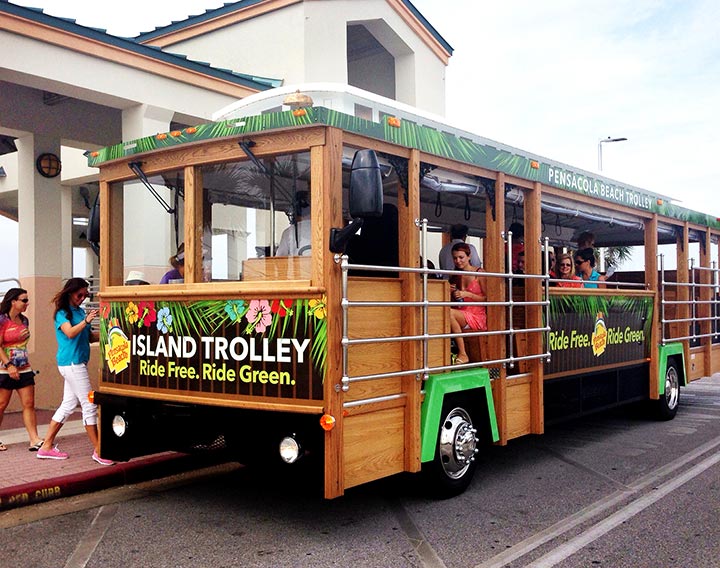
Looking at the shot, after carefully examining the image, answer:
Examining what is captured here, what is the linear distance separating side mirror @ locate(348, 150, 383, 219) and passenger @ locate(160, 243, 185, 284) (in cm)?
157

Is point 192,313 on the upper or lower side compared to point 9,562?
upper

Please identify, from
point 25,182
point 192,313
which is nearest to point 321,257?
point 192,313

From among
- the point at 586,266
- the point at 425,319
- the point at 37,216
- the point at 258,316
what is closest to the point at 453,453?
the point at 425,319

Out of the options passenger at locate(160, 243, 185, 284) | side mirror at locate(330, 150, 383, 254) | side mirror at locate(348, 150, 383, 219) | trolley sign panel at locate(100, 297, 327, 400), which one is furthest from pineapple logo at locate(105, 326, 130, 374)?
side mirror at locate(348, 150, 383, 219)

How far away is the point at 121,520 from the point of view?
519 centimetres

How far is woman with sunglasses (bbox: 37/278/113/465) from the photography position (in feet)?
21.4

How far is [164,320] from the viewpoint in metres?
5.26

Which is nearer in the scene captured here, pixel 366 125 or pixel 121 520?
pixel 366 125

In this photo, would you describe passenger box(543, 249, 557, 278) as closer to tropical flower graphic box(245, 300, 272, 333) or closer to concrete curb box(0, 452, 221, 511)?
tropical flower graphic box(245, 300, 272, 333)

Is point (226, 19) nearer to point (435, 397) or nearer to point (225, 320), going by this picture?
point (225, 320)

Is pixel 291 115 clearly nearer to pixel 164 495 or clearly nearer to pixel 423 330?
pixel 423 330

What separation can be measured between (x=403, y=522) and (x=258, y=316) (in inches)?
67.2

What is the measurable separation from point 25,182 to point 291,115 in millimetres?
6879

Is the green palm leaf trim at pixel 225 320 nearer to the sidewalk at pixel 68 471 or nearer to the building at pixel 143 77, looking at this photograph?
the building at pixel 143 77
